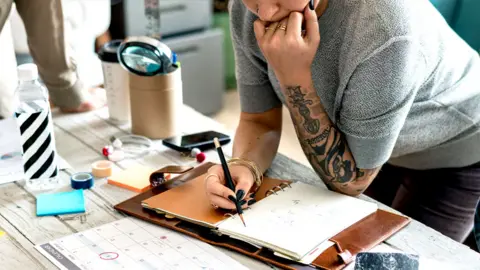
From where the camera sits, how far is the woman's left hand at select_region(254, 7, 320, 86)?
107 centimetres

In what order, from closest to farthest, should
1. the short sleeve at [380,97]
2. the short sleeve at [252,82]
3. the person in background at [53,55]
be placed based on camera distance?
1. the short sleeve at [380,97]
2. the short sleeve at [252,82]
3. the person in background at [53,55]

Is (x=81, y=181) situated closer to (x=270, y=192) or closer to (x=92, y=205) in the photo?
(x=92, y=205)

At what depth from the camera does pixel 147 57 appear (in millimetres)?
1371

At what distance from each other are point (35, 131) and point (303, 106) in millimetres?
486

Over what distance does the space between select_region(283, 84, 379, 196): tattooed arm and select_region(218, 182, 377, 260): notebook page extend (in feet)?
0.10

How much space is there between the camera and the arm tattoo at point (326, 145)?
3.77 feet

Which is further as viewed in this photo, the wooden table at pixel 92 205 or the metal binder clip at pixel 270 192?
the metal binder clip at pixel 270 192

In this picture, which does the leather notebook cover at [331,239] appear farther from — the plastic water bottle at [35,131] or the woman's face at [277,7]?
the woman's face at [277,7]

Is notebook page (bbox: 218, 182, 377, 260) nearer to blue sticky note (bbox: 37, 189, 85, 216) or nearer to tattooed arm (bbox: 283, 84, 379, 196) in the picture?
tattooed arm (bbox: 283, 84, 379, 196)

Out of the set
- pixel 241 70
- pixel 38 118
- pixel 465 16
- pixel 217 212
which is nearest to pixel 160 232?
pixel 217 212

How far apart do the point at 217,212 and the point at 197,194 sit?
0.27 ft

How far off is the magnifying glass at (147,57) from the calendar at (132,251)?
427mm

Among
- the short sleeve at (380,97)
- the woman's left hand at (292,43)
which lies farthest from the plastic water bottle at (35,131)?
the short sleeve at (380,97)

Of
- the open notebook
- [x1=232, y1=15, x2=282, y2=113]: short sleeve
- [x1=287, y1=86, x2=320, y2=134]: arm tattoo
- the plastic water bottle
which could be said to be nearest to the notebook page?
the open notebook
